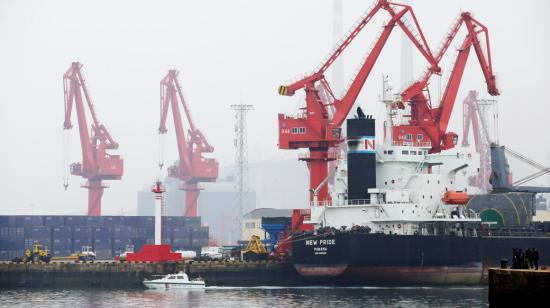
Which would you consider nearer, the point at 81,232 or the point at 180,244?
the point at 81,232

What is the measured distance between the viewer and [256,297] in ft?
242

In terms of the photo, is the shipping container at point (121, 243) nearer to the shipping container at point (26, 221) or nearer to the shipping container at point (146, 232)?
the shipping container at point (146, 232)

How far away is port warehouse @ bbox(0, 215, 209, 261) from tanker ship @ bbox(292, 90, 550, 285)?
3997 cm

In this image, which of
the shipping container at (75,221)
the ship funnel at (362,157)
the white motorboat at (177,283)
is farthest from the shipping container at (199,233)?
the ship funnel at (362,157)

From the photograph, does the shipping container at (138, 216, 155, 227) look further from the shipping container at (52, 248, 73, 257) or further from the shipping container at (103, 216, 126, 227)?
the shipping container at (52, 248, 73, 257)

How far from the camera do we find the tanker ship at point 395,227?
264 feet

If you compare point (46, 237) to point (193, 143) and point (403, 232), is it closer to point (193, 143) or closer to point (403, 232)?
point (193, 143)

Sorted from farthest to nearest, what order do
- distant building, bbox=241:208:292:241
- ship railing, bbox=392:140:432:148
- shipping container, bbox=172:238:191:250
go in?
distant building, bbox=241:208:292:241, shipping container, bbox=172:238:191:250, ship railing, bbox=392:140:432:148

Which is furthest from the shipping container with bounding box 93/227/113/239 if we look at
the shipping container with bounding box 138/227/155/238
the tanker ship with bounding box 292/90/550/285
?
the tanker ship with bounding box 292/90/550/285

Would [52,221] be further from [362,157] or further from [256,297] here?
[256,297]

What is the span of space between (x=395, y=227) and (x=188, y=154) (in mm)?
79862

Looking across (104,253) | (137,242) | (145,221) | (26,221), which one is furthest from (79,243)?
(145,221)

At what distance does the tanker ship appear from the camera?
264ft

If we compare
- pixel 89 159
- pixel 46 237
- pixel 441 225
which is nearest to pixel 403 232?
pixel 441 225
